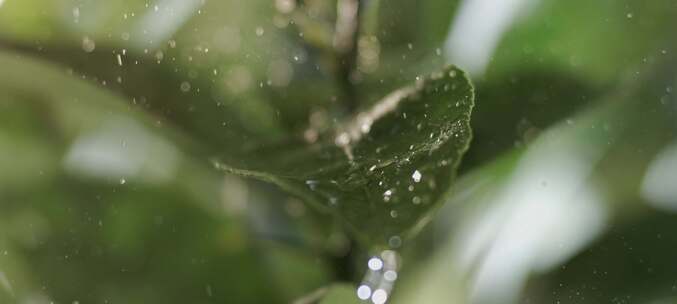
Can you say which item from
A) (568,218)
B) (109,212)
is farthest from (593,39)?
(109,212)

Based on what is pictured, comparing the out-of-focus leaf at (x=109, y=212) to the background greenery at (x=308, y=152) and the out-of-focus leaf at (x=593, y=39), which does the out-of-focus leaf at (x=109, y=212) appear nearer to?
the background greenery at (x=308, y=152)

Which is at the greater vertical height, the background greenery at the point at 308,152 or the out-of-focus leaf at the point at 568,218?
the background greenery at the point at 308,152

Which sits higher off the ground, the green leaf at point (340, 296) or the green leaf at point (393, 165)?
the green leaf at point (393, 165)

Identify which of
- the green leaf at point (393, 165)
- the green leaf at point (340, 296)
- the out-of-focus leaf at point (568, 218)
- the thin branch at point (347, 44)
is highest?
the thin branch at point (347, 44)

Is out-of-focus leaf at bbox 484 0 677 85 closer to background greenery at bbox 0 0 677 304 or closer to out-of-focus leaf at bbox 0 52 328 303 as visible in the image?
background greenery at bbox 0 0 677 304

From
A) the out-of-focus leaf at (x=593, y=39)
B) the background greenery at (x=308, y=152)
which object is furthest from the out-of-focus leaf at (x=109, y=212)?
the out-of-focus leaf at (x=593, y=39)

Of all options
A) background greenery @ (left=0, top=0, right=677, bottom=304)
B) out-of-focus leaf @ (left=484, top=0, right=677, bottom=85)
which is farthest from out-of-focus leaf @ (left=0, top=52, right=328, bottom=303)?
out-of-focus leaf @ (left=484, top=0, right=677, bottom=85)

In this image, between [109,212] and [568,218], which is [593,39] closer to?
[568,218]

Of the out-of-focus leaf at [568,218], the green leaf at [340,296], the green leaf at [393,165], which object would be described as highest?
the green leaf at [393,165]

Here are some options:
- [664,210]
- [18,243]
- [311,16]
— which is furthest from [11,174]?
[664,210]
